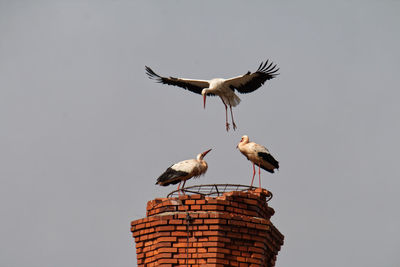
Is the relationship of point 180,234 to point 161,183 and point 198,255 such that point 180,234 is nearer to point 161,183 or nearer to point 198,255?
point 198,255

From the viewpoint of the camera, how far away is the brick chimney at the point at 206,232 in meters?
13.8

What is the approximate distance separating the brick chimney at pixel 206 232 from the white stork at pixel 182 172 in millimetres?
1001

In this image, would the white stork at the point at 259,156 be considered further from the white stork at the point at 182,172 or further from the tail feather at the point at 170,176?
the tail feather at the point at 170,176

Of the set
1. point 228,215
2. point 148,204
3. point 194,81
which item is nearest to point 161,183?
point 148,204

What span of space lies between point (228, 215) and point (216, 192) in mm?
625

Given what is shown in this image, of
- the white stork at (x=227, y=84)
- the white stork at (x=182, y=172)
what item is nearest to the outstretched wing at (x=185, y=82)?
the white stork at (x=227, y=84)

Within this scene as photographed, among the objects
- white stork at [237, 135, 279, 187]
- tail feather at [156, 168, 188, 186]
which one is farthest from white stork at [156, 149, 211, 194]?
white stork at [237, 135, 279, 187]

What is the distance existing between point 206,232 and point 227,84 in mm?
6603

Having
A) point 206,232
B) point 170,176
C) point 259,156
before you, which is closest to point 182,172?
point 170,176

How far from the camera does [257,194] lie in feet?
47.5

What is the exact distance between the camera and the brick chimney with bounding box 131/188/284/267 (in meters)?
13.8

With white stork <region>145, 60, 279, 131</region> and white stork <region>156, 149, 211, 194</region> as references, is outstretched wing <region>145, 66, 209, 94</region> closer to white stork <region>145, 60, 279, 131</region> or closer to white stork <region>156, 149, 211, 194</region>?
white stork <region>145, 60, 279, 131</region>

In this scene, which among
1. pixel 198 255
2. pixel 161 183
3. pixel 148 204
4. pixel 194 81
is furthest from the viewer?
pixel 194 81

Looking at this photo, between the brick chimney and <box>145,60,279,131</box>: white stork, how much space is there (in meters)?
4.98
